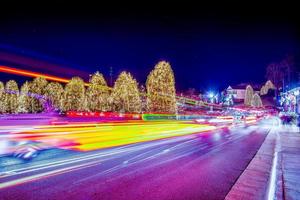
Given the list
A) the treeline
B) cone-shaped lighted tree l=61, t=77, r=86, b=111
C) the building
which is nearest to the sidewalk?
the treeline

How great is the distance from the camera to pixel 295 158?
34.9 feet

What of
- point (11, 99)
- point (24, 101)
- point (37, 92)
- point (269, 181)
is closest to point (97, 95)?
point (37, 92)

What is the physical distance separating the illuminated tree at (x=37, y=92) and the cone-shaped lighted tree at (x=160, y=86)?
2492 cm

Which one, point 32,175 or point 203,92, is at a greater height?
point 203,92

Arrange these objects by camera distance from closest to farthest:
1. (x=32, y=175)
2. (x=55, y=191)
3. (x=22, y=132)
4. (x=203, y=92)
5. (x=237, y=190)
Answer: (x=55, y=191), (x=237, y=190), (x=32, y=175), (x=22, y=132), (x=203, y=92)

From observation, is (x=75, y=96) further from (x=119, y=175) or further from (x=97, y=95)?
(x=119, y=175)

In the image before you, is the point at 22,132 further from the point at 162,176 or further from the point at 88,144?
the point at 162,176

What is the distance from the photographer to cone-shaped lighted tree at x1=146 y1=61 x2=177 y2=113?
39594 millimetres

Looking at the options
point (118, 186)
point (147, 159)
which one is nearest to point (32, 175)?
point (118, 186)

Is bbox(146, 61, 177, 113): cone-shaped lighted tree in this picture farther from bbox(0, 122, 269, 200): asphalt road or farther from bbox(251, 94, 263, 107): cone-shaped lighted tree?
bbox(251, 94, 263, 107): cone-shaped lighted tree

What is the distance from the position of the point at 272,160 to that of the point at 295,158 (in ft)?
2.80

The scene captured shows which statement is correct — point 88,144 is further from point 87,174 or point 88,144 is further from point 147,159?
point 87,174

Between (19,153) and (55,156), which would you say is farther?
(55,156)

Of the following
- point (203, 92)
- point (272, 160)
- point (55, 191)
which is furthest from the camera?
point (203, 92)
